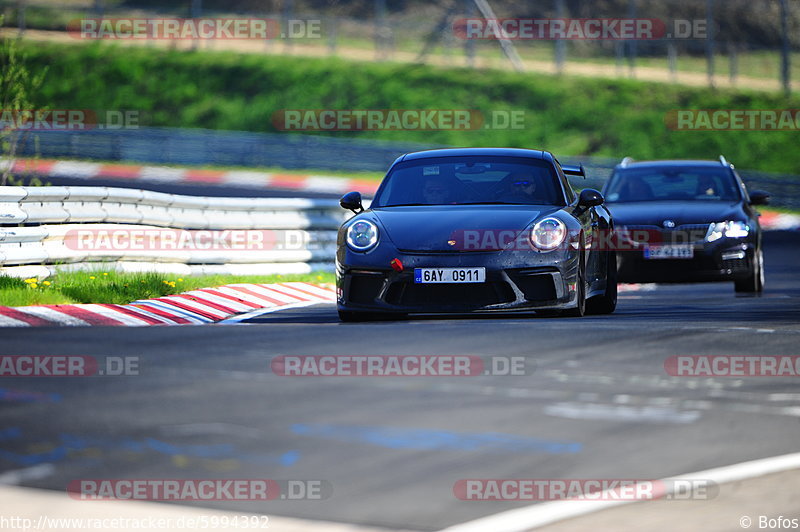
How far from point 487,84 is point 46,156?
1464 centimetres

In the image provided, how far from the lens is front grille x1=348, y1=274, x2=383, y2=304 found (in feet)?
32.8

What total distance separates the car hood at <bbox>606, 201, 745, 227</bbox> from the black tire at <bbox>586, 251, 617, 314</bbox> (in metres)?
2.53

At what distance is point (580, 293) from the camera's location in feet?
34.1

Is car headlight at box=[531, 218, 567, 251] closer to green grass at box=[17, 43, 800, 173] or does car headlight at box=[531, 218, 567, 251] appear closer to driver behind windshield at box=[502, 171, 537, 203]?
driver behind windshield at box=[502, 171, 537, 203]

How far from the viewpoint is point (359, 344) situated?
328 inches

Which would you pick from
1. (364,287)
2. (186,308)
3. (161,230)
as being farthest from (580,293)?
(161,230)

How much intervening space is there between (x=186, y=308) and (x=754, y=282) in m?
6.20

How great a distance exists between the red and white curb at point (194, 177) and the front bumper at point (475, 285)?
21.7 metres

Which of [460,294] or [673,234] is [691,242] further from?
[460,294]

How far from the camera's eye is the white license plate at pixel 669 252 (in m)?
14.2

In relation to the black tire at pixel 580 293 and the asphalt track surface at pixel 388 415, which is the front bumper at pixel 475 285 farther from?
the asphalt track surface at pixel 388 415

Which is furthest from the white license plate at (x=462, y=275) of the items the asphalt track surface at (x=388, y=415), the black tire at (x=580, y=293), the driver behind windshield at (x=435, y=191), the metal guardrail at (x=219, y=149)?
the metal guardrail at (x=219, y=149)

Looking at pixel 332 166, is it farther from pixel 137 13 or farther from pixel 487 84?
pixel 137 13

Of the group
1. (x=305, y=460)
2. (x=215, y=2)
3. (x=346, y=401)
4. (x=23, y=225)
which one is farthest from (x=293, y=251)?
(x=215, y=2)
